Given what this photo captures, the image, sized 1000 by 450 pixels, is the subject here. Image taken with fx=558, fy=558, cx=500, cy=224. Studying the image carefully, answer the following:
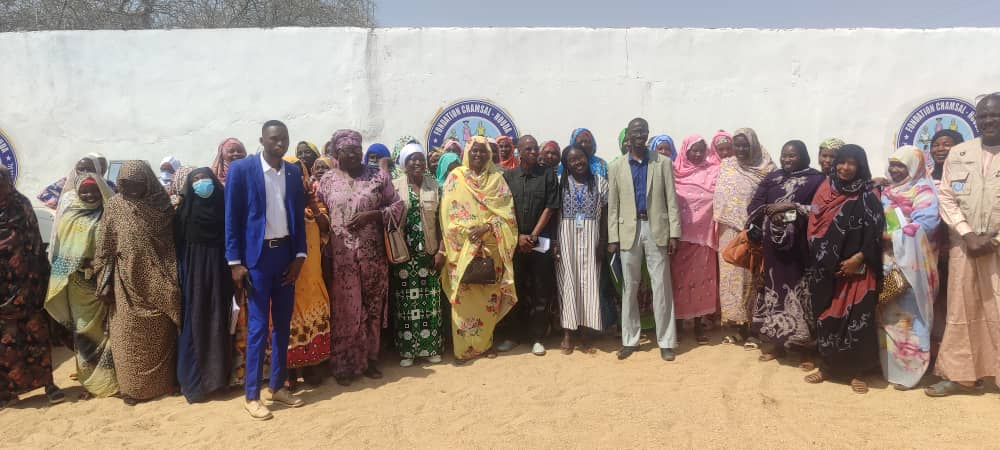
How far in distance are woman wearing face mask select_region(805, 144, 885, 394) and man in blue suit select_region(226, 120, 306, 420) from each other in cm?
349

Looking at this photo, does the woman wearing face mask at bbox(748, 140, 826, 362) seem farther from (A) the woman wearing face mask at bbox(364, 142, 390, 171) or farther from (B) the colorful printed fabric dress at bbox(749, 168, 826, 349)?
(A) the woman wearing face mask at bbox(364, 142, 390, 171)

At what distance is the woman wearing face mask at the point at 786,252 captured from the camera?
398 cm

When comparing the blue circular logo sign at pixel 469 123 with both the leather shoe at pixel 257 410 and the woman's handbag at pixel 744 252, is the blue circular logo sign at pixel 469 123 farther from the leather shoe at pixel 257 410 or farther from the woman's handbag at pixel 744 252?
the leather shoe at pixel 257 410

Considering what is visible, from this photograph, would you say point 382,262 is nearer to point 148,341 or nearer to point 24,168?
point 148,341

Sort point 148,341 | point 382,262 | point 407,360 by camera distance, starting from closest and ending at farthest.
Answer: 1. point 148,341
2. point 382,262
3. point 407,360

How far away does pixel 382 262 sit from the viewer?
414cm

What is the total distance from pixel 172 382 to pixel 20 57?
4772 mm

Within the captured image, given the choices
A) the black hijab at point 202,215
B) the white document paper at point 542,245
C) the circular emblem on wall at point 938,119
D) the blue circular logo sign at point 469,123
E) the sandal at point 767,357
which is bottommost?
the sandal at point 767,357

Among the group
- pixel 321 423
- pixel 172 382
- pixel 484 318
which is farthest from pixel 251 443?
pixel 484 318

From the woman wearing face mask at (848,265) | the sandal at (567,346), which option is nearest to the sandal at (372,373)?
the sandal at (567,346)

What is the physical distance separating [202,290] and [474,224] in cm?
195

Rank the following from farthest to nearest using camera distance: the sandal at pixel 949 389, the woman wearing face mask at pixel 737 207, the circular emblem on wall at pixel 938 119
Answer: the circular emblem on wall at pixel 938 119, the woman wearing face mask at pixel 737 207, the sandal at pixel 949 389

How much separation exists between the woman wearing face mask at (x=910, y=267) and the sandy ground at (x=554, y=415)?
0.22 metres

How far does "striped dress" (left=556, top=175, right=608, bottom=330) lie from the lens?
178 inches
